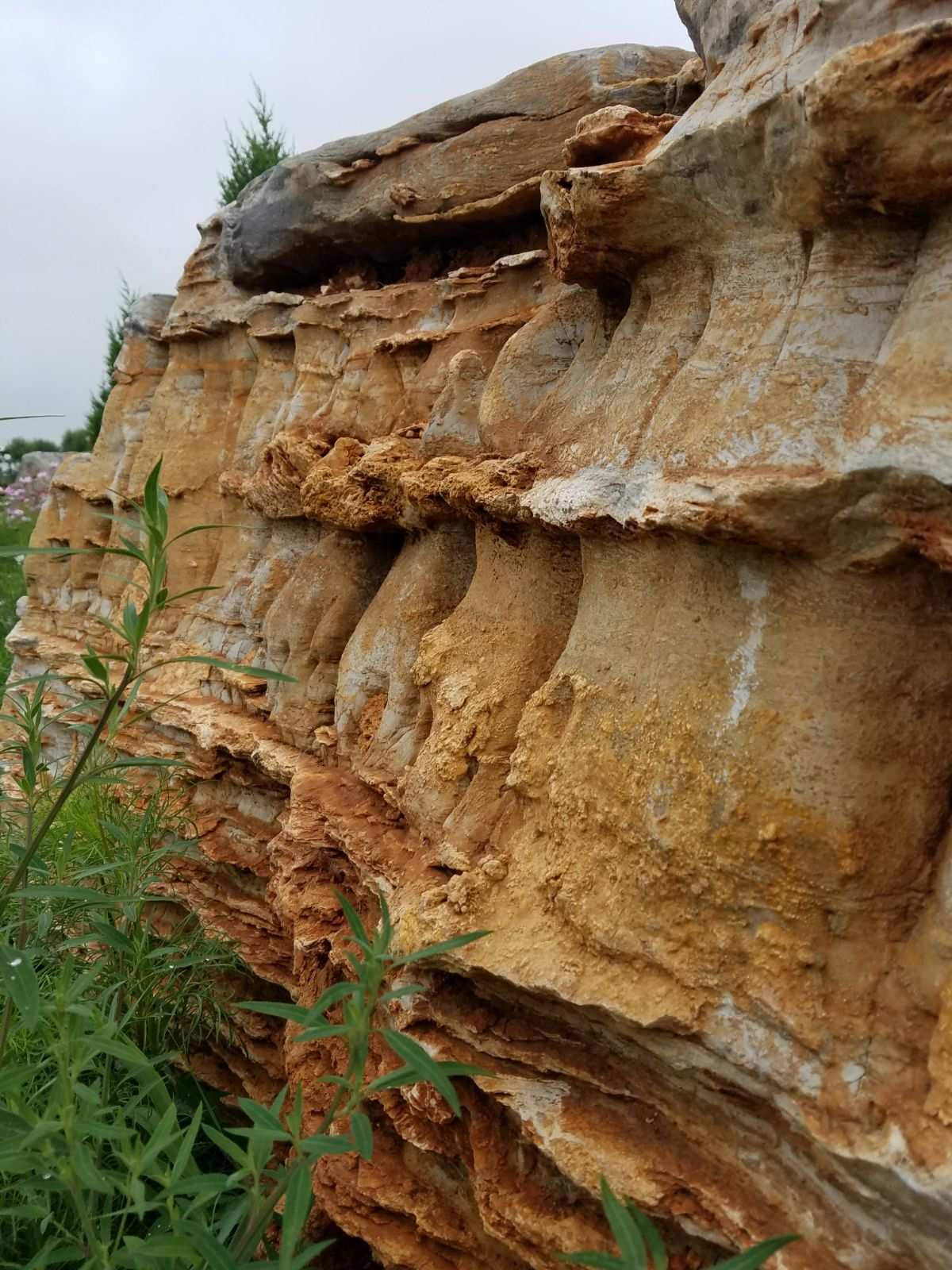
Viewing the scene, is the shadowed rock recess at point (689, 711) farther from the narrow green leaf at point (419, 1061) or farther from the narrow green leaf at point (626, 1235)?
the narrow green leaf at point (419, 1061)

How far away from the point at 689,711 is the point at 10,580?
1330cm

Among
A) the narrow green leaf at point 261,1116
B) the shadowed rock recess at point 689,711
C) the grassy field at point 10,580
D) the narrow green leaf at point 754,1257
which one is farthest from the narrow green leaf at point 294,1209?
the grassy field at point 10,580

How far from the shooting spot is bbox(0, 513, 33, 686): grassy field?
11555 mm

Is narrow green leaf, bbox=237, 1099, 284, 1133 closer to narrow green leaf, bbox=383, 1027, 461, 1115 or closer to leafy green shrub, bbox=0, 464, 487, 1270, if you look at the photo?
leafy green shrub, bbox=0, 464, 487, 1270

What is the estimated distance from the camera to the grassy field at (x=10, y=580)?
11555mm

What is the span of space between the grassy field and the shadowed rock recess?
27.1 feet

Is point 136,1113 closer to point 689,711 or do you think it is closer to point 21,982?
point 21,982

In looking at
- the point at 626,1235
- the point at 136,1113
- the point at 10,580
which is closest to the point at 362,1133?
the point at 626,1235

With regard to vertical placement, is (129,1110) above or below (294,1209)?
below

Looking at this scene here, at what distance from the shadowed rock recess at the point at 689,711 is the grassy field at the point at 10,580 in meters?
8.27

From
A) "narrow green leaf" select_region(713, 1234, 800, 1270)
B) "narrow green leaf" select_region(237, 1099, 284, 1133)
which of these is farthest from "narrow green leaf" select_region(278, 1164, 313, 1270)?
"narrow green leaf" select_region(713, 1234, 800, 1270)

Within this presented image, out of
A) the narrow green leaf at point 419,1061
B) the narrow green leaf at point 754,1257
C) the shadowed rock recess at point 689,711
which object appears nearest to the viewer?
the narrow green leaf at point 754,1257

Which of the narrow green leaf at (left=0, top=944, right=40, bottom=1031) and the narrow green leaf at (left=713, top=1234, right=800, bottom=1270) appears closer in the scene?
the narrow green leaf at (left=713, top=1234, right=800, bottom=1270)

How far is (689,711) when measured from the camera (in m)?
2.43
